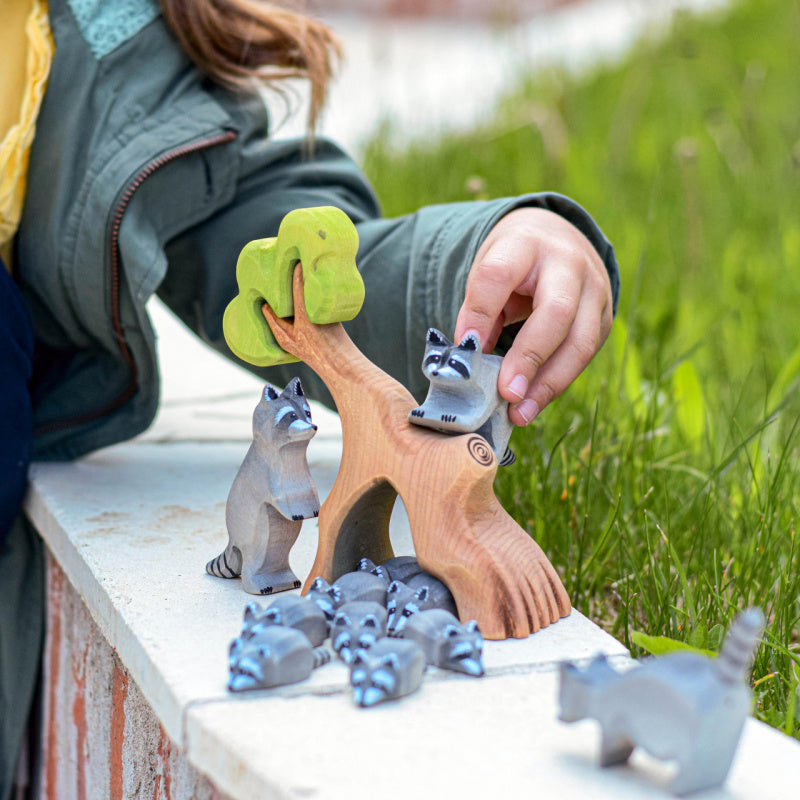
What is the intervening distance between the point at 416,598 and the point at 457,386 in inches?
5.8

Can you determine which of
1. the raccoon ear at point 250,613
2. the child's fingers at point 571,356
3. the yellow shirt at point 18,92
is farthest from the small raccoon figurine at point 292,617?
the yellow shirt at point 18,92

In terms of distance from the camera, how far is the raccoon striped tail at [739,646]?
18.3 inches

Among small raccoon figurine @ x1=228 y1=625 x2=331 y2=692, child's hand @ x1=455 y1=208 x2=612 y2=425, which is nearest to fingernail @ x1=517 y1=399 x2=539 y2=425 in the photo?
child's hand @ x1=455 y1=208 x2=612 y2=425

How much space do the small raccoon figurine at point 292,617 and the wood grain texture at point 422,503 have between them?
0.08 metres

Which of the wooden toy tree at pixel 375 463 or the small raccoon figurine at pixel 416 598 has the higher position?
the wooden toy tree at pixel 375 463

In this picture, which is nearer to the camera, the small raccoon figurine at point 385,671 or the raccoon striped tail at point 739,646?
the raccoon striped tail at point 739,646

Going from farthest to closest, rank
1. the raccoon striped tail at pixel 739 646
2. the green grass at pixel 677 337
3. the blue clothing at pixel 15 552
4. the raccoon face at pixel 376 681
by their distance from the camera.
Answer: the blue clothing at pixel 15 552
the green grass at pixel 677 337
the raccoon face at pixel 376 681
the raccoon striped tail at pixel 739 646

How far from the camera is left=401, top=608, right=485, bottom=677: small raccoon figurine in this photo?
63 centimetres

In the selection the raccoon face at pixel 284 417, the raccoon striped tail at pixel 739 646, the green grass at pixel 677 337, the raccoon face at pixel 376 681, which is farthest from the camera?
the green grass at pixel 677 337

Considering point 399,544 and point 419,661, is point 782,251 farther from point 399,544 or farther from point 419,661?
point 419,661

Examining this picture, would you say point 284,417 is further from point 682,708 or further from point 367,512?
point 682,708

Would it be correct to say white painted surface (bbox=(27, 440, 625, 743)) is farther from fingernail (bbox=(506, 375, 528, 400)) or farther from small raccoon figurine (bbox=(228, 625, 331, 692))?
fingernail (bbox=(506, 375, 528, 400))

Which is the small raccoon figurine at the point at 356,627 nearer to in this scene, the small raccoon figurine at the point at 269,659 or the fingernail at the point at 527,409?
the small raccoon figurine at the point at 269,659

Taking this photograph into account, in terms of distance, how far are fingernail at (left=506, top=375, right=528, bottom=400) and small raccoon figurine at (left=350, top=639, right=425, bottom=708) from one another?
201 millimetres
